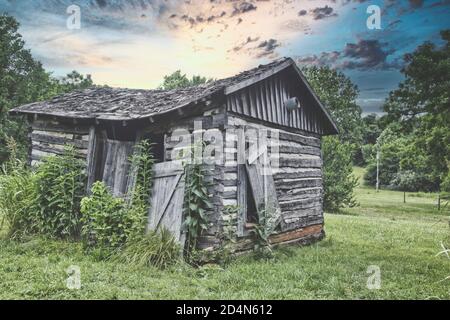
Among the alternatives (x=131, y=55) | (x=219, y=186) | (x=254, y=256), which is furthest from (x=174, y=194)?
(x=131, y=55)

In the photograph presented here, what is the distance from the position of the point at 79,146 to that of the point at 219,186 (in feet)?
14.4

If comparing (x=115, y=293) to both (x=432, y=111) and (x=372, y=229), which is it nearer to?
(x=372, y=229)

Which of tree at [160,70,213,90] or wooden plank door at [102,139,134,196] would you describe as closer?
wooden plank door at [102,139,134,196]

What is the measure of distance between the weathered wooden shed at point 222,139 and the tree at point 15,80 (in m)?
19.9

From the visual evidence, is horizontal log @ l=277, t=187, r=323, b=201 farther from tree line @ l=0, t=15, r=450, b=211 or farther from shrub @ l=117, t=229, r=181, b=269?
shrub @ l=117, t=229, r=181, b=269

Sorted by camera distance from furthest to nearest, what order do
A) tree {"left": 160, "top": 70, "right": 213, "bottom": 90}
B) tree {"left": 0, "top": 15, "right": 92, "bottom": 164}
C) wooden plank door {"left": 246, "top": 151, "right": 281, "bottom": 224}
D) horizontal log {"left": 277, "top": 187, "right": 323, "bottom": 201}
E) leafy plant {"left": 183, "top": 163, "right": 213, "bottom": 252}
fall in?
tree {"left": 160, "top": 70, "right": 213, "bottom": 90} → tree {"left": 0, "top": 15, "right": 92, "bottom": 164} → horizontal log {"left": 277, "top": 187, "right": 323, "bottom": 201} → wooden plank door {"left": 246, "top": 151, "right": 281, "bottom": 224} → leafy plant {"left": 183, "top": 163, "right": 213, "bottom": 252}

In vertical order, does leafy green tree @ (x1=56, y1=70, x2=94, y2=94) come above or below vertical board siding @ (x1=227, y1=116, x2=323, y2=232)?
above

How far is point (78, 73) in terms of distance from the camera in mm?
42688

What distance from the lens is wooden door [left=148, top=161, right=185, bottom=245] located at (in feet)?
25.0

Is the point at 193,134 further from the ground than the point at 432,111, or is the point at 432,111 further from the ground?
the point at 432,111

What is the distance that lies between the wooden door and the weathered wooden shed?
0.07 feet

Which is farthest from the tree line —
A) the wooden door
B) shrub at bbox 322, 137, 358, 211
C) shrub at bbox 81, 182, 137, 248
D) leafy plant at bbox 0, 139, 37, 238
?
the wooden door

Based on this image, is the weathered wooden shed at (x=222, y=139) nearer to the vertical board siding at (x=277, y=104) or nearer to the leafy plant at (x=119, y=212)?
the vertical board siding at (x=277, y=104)

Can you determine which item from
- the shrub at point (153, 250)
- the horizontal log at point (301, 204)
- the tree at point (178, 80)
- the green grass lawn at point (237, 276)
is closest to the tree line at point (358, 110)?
the tree at point (178, 80)
